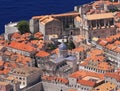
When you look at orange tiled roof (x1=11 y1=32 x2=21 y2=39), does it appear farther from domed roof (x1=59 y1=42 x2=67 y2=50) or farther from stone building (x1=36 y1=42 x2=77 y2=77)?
domed roof (x1=59 y1=42 x2=67 y2=50)

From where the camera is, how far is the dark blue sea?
148 m

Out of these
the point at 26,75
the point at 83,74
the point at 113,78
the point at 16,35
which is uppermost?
the point at 16,35

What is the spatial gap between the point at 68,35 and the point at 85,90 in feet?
78.7

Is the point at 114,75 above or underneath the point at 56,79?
above

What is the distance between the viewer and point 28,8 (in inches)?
6171

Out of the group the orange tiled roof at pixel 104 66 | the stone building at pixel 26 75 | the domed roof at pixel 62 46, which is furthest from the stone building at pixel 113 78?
the domed roof at pixel 62 46

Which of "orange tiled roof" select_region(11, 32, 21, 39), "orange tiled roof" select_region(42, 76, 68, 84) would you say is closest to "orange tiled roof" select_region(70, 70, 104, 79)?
"orange tiled roof" select_region(42, 76, 68, 84)

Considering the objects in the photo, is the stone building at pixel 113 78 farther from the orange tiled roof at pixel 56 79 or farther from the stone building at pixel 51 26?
the stone building at pixel 51 26

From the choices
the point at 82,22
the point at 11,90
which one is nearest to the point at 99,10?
the point at 82,22

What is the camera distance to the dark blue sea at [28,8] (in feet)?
487

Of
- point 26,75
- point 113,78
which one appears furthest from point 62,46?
point 113,78

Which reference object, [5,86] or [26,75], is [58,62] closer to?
[26,75]

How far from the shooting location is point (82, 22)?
11731 centimetres

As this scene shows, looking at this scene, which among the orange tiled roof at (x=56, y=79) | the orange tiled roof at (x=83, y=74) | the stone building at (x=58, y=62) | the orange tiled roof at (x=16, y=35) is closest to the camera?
the orange tiled roof at (x=83, y=74)
